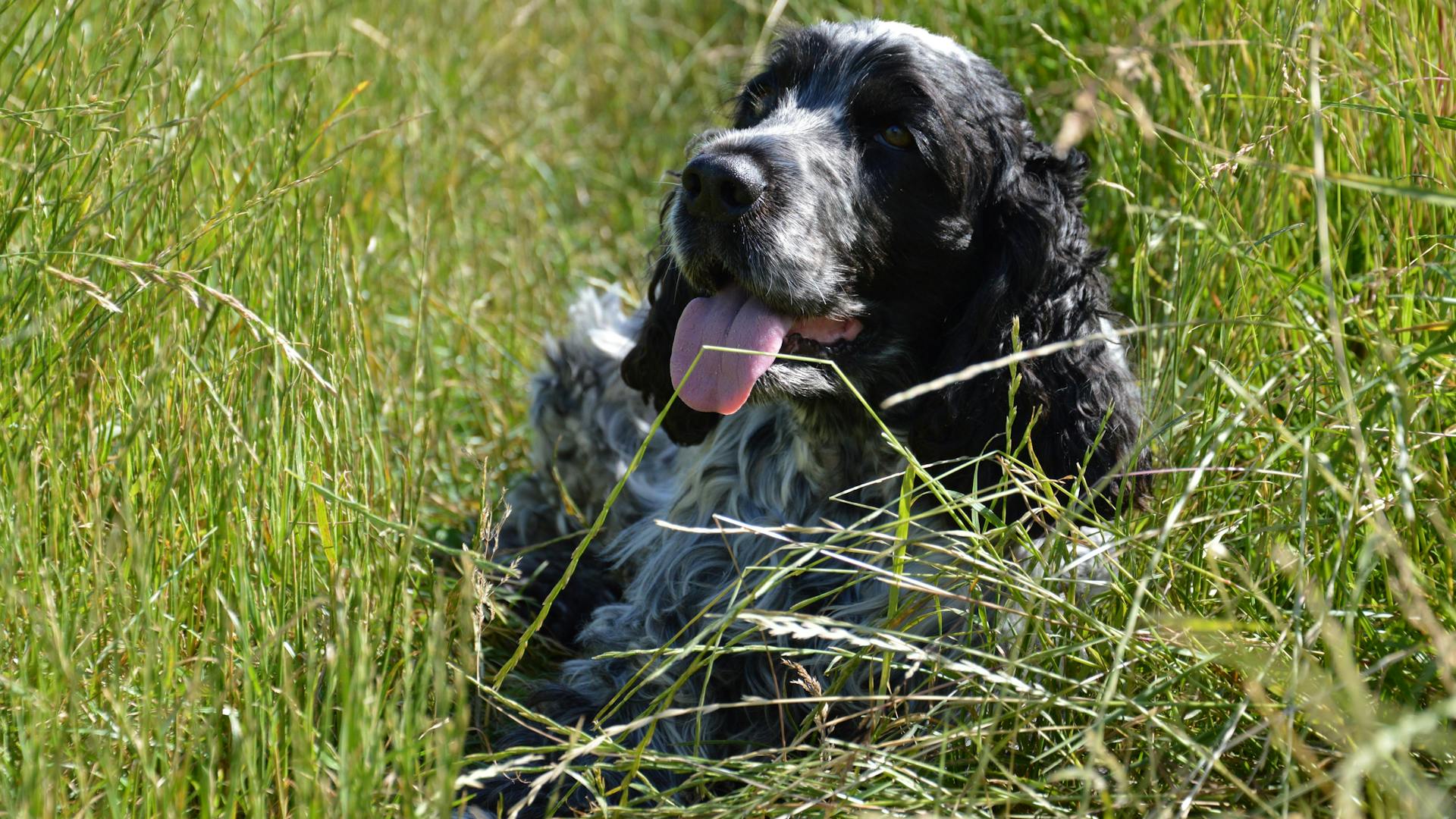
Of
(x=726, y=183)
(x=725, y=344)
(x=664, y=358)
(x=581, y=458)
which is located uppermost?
(x=726, y=183)

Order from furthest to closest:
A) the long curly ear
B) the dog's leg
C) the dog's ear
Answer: the dog's leg → the dog's ear → the long curly ear

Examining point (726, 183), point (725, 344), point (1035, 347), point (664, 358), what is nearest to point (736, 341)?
point (725, 344)

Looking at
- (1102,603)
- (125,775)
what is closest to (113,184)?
(125,775)

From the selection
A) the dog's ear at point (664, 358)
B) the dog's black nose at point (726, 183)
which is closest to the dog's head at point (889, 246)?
the dog's black nose at point (726, 183)

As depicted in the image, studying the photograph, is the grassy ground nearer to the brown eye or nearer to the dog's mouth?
the brown eye

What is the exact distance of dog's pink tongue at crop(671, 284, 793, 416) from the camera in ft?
9.55

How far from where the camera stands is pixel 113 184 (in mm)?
2951

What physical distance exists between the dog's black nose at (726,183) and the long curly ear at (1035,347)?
562 mm

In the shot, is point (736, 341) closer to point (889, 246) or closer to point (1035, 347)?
point (889, 246)

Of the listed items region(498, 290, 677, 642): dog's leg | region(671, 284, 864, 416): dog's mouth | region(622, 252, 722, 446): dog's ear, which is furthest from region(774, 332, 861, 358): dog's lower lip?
region(498, 290, 677, 642): dog's leg

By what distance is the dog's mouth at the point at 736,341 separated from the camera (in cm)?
292

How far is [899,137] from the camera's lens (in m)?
3.12

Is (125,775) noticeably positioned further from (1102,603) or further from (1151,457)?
(1151,457)

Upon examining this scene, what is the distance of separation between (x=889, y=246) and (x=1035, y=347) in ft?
1.36
